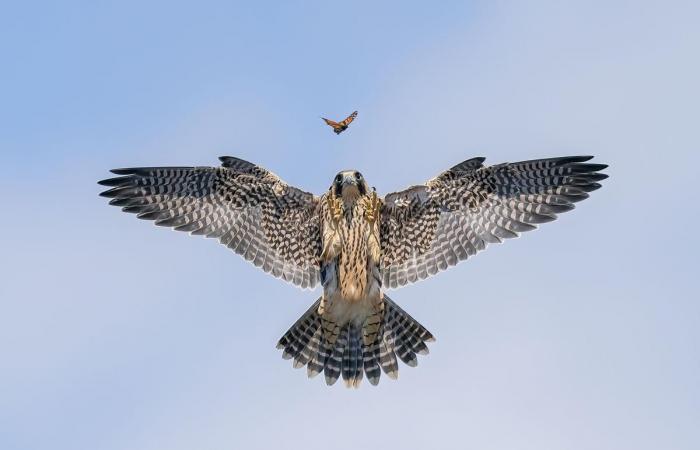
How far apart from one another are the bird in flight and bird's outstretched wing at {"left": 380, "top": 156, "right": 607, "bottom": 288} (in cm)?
1

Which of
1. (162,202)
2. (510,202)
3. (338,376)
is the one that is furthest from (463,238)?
(162,202)

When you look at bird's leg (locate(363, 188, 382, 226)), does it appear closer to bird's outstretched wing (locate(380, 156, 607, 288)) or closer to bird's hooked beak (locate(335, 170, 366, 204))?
bird's hooked beak (locate(335, 170, 366, 204))

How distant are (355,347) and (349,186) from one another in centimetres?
211

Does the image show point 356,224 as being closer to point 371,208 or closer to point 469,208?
point 371,208

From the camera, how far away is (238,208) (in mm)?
20781

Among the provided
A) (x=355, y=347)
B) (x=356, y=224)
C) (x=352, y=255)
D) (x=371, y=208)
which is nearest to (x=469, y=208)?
(x=371, y=208)

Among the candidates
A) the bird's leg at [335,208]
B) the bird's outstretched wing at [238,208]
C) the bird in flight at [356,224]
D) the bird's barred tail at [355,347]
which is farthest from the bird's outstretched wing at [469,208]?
the bird's outstretched wing at [238,208]

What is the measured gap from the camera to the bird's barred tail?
20.7m

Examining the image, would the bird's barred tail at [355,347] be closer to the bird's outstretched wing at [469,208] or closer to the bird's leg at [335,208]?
the bird's outstretched wing at [469,208]

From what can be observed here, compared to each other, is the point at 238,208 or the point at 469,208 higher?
the point at 238,208

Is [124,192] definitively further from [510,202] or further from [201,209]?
[510,202]

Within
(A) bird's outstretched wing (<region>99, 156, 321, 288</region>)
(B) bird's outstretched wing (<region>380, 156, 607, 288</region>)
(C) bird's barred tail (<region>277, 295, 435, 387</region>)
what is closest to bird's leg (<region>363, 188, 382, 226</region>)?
(B) bird's outstretched wing (<region>380, 156, 607, 288</region>)

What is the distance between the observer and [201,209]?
67.7 ft

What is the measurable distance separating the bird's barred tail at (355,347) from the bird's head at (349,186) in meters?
1.39
